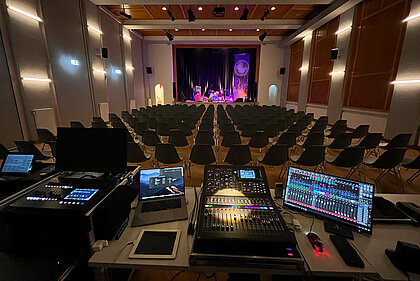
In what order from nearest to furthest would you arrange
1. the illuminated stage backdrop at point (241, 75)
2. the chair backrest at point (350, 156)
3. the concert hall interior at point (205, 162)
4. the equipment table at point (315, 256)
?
1. the equipment table at point (315, 256)
2. the concert hall interior at point (205, 162)
3. the chair backrest at point (350, 156)
4. the illuminated stage backdrop at point (241, 75)

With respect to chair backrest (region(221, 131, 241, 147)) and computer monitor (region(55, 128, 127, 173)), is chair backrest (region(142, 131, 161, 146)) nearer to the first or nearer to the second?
chair backrest (region(221, 131, 241, 147))

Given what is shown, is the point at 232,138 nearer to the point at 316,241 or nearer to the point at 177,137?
the point at 177,137

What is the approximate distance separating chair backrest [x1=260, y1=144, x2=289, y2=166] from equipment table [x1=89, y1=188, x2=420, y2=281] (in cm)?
210

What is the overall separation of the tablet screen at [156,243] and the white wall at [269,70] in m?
15.2

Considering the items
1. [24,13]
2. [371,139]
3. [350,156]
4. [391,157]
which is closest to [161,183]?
[350,156]

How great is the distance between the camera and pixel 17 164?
1.78 metres

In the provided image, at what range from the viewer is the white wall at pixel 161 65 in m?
14.5

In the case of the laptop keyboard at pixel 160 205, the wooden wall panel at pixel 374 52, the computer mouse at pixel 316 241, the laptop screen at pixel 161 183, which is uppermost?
the wooden wall panel at pixel 374 52

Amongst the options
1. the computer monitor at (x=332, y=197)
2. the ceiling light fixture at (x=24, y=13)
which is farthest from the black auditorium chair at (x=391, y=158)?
the ceiling light fixture at (x=24, y=13)

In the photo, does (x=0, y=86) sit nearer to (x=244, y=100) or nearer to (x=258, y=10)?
(x=258, y=10)

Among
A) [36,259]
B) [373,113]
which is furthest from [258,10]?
[36,259]

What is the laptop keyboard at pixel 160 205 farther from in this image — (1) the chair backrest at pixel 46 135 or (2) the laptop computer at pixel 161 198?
(1) the chair backrest at pixel 46 135

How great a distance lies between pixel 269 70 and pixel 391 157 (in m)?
13.1

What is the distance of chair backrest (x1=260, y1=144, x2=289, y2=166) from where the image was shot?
3432mm
